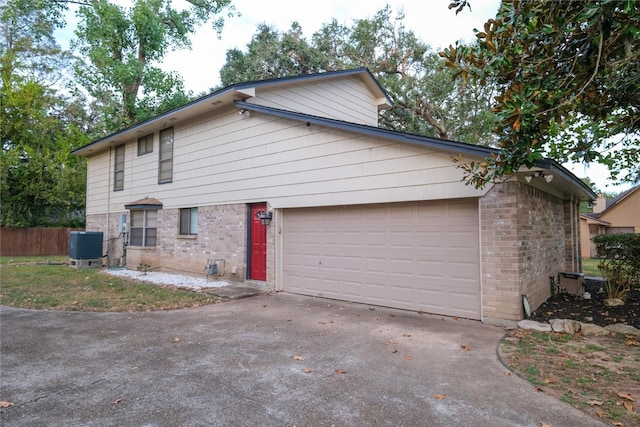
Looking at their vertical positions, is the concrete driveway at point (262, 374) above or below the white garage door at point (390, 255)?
below

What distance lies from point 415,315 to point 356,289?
4.92 ft

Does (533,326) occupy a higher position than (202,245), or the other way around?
(202,245)

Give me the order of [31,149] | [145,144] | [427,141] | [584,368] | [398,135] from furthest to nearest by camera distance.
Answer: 1. [31,149]
2. [145,144]
3. [398,135]
4. [427,141]
5. [584,368]

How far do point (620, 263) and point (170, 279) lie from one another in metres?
12.0

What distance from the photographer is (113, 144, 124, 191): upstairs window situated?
49.8ft

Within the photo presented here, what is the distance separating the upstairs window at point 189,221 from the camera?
1174cm

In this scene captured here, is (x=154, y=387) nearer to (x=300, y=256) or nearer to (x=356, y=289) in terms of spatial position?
(x=356, y=289)

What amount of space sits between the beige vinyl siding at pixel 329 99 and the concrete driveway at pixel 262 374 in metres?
7.02

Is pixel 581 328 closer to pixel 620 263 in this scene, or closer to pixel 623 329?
pixel 623 329

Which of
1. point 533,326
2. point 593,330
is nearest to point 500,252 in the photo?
point 533,326

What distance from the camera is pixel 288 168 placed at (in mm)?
8922

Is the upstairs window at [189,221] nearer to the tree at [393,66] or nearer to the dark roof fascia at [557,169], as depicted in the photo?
the dark roof fascia at [557,169]

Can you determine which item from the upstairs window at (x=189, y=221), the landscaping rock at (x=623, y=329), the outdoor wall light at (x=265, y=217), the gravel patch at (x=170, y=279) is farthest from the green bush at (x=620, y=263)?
the upstairs window at (x=189, y=221)

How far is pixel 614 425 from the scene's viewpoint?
292 cm
